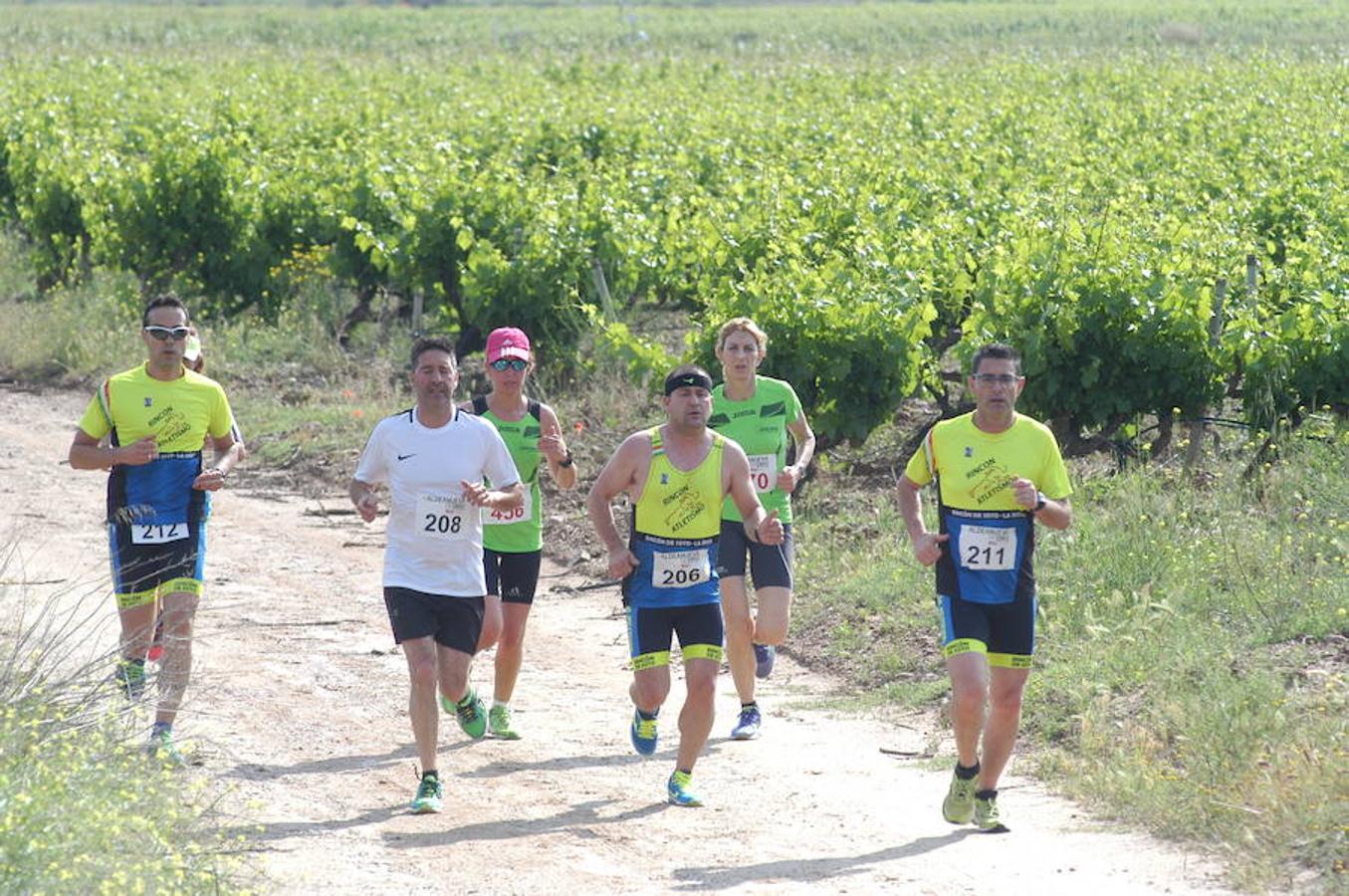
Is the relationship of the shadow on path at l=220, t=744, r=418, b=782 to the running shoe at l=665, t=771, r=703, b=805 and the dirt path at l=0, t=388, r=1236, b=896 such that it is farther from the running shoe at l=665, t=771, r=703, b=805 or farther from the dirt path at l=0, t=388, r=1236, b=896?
the running shoe at l=665, t=771, r=703, b=805

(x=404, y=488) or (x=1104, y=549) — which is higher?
(x=404, y=488)

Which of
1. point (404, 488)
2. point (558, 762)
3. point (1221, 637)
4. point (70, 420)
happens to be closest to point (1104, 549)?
point (1221, 637)

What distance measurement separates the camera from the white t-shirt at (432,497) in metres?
8.65

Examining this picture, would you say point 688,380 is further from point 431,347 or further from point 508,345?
point 508,345

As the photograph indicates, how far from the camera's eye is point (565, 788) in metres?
9.08

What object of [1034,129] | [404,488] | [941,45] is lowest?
[404,488]

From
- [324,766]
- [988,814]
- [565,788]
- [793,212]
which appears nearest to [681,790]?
[565,788]

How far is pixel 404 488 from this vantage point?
8695 millimetres

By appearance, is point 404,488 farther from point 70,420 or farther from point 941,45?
point 941,45

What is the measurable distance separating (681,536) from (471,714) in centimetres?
134

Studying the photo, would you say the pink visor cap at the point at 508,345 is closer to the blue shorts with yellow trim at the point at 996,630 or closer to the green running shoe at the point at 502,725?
the green running shoe at the point at 502,725

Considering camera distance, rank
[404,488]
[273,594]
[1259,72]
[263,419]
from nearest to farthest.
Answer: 1. [404,488]
2. [273,594]
3. [263,419]
4. [1259,72]

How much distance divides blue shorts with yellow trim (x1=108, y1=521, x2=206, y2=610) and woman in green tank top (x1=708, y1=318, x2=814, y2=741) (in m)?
2.42

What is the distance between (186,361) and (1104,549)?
5011 mm
